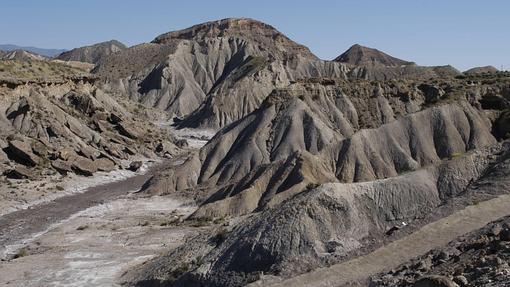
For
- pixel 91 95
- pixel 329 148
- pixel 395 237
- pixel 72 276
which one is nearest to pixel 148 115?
pixel 91 95

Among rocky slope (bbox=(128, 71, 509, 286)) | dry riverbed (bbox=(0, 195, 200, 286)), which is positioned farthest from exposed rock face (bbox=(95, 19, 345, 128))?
dry riverbed (bbox=(0, 195, 200, 286))

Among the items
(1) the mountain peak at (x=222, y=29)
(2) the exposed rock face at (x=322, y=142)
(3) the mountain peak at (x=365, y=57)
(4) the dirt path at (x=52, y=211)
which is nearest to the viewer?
(4) the dirt path at (x=52, y=211)

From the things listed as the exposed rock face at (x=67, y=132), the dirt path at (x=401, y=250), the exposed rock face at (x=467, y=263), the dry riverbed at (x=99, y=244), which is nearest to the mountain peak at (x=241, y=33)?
the exposed rock face at (x=67, y=132)

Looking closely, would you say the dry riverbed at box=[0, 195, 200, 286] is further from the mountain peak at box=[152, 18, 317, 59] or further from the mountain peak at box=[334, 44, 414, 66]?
the mountain peak at box=[334, 44, 414, 66]

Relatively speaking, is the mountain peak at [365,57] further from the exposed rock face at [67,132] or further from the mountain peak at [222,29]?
the exposed rock face at [67,132]

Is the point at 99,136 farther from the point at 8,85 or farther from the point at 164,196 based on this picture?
the point at 164,196

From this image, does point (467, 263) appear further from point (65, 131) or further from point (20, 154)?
point (65, 131)
